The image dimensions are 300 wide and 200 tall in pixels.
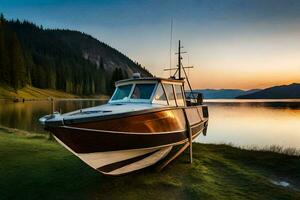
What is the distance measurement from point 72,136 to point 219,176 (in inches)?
223

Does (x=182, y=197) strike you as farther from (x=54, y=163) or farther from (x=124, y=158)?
(x=54, y=163)

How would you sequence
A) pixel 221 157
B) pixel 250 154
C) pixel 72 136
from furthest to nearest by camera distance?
pixel 250 154
pixel 221 157
pixel 72 136

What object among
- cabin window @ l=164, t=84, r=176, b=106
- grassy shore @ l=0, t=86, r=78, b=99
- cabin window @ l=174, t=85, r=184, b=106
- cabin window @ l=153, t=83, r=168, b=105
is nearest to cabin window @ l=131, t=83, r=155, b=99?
cabin window @ l=153, t=83, r=168, b=105

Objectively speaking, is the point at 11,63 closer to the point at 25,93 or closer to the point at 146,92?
the point at 25,93

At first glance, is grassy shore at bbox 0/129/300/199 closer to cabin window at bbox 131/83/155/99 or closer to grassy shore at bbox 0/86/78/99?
cabin window at bbox 131/83/155/99

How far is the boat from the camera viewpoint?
8.39 m

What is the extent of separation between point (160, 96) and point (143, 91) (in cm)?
73

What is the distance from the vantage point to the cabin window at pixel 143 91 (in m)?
11.8

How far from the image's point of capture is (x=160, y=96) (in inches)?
473

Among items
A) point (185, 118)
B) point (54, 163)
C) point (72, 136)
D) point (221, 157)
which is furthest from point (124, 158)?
point (221, 157)

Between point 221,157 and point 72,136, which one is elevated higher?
point 72,136

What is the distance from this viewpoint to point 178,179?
10.1m

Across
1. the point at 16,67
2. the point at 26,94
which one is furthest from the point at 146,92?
the point at 26,94

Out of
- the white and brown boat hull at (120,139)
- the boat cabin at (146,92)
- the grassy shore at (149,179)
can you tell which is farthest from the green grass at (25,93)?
the white and brown boat hull at (120,139)
